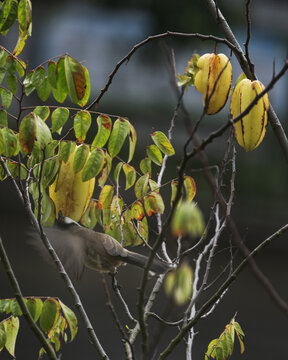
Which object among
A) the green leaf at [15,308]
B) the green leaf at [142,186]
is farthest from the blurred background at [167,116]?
the green leaf at [15,308]

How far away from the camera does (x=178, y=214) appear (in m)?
1.06

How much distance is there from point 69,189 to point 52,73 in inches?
12.0

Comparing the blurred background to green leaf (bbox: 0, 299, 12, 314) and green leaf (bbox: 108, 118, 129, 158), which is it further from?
green leaf (bbox: 108, 118, 129, 158)

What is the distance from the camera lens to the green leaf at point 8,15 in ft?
5.02

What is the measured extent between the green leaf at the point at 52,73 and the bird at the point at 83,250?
1.23 ft

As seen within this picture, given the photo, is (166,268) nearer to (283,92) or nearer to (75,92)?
(75,92)

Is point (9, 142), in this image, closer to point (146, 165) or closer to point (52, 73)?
point (52, 73)

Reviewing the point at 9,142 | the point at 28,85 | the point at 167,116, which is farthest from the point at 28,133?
the point at 167,116

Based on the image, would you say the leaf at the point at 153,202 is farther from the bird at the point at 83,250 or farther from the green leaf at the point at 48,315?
the green leaf at the point at 48,315

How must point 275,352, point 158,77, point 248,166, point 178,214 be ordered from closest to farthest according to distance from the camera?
1. point 178,214
2. point 275,352
3. point 248,166
4. point 158,77

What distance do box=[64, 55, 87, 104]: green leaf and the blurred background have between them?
16.8ft

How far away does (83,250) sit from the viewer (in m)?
1.71

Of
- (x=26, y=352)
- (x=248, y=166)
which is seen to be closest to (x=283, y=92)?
(x=248, y=166)

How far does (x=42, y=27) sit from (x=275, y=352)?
7945mm
